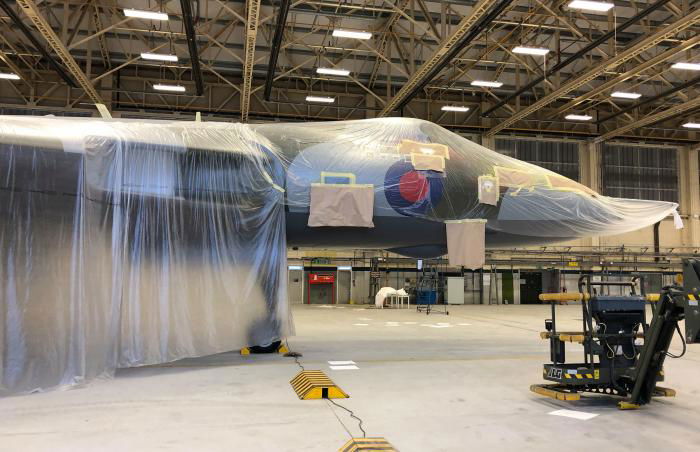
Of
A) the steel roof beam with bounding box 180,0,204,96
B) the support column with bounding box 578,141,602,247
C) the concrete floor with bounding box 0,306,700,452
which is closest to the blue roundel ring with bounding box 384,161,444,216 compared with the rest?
the concrete floor with bounding box 0,306,700,452

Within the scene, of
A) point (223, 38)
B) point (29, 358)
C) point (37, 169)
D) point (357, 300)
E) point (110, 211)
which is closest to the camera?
point (29, 358)

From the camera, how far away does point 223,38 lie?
26.7 m

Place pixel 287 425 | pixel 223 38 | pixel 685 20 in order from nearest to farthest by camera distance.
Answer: pixel 287 425 → pixel 685 20 → pixel 223 38

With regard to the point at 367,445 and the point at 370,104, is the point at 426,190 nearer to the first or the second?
the point at 367,445

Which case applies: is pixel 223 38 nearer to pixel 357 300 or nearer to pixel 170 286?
pixel 357 300

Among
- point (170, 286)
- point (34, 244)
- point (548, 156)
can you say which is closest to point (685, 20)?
point (548, 156)

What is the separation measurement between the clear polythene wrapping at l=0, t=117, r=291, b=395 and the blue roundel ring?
6.65 feet

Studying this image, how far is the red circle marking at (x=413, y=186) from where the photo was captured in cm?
950

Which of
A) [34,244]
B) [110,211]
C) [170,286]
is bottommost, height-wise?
[170,286]

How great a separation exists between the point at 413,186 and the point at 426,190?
260 mm

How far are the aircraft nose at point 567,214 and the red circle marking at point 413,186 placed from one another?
1.58m

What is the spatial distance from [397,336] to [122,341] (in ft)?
24.7

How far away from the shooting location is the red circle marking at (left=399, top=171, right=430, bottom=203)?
374 inches

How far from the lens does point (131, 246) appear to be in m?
7.79
